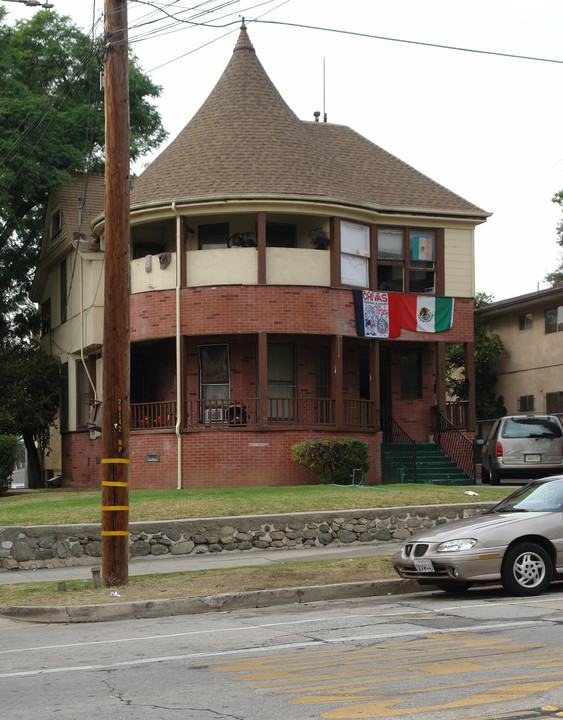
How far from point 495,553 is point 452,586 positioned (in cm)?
121

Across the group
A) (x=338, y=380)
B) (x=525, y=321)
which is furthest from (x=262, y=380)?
(x=525, y=321)

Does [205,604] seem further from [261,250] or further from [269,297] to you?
[261,250]

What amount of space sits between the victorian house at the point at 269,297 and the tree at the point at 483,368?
296 inches

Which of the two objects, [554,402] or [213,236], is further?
[554,402]

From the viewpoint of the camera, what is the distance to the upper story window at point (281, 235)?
2564 centimetres

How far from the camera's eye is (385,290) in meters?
26.5

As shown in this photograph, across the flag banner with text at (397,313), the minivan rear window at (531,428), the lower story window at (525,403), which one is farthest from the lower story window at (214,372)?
the lower story window at (525,403)

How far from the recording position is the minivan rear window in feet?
76.0

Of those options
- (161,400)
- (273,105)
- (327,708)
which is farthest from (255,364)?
(327,708)

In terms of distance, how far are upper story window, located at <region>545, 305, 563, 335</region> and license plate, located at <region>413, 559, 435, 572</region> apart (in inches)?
861

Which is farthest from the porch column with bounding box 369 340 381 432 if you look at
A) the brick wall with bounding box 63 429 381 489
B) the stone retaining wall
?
the stone retaining wall

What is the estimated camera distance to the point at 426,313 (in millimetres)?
26203

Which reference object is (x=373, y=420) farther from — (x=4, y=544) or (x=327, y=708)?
Result: (x=327, y=708)

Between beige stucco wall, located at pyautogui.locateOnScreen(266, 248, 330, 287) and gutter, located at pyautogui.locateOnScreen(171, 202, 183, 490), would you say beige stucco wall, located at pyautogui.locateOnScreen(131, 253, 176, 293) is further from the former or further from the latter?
beige stucco wall, located at pyautogui.locateOnScreen(266, 248, 330, 287)
